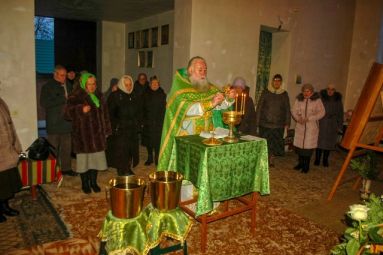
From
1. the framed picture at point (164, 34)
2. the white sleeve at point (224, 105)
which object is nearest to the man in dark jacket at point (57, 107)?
the white sleeve at point (224, 105)

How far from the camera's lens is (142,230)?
256cm

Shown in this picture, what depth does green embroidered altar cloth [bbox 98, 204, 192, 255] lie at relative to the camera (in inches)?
98.3

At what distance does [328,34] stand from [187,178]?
6.87 meters

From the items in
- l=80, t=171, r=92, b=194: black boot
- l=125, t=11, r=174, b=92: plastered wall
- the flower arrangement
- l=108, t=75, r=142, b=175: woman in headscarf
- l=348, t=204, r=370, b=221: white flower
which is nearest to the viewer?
the flower arrangement

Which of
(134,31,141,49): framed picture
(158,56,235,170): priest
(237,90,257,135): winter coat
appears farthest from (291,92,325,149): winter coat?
(134,31,141,49): framed picture

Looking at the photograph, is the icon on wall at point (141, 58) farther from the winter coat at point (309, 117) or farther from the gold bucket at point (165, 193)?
the gold bucket at point (165, 193)

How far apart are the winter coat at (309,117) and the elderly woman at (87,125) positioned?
3.68 metres

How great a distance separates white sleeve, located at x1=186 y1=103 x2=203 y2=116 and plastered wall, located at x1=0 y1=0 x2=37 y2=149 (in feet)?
8.55

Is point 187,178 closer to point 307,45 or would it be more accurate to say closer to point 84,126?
point 84,126

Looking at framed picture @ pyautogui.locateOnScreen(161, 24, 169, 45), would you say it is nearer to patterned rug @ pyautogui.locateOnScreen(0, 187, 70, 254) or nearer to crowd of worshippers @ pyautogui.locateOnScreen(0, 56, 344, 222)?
crowd of worshippers @ pyautogui.locateOnScreen(0, 56, 344, 222)

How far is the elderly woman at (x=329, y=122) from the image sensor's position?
7.00 metres

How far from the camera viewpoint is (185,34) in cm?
624

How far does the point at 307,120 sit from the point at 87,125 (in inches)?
156

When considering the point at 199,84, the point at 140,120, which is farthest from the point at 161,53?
the point at 199,84
